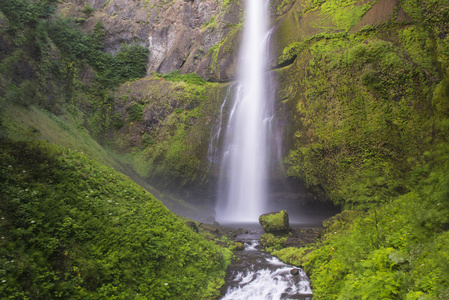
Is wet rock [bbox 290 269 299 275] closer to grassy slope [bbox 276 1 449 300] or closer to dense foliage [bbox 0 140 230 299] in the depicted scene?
grassy slope [bbox 276 1 449 300]

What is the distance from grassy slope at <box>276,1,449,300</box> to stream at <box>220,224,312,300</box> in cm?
47

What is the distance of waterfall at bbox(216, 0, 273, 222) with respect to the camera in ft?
64.2

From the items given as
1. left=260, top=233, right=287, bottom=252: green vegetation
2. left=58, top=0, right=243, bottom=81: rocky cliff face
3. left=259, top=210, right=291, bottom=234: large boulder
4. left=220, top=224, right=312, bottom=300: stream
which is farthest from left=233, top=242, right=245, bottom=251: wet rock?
left=58, top=0, right=243, bottom=81: rocky cliff face

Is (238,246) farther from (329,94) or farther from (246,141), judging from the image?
(329,94)

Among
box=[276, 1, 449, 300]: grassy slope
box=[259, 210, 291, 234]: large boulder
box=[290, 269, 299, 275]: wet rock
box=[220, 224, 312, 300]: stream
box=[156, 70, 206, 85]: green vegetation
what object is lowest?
box=[220, 224, 312, 300]: stream

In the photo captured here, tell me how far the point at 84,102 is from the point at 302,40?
19401mm

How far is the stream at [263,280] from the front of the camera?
7.05 metres

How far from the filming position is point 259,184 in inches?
773

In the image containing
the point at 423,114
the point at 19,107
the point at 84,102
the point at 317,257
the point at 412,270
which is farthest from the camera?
the point at 84,102

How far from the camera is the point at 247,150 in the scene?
65.7ft

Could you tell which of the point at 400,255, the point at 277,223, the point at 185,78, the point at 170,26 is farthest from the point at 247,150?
the point at 170,26

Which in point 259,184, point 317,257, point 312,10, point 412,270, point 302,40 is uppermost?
point 312,10

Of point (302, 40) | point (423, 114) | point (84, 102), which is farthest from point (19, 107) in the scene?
point (423, 114)

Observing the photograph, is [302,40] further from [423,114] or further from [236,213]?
[236,213]
